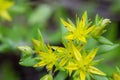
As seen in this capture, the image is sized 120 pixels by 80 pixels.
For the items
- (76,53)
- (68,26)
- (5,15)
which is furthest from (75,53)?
(5,15)

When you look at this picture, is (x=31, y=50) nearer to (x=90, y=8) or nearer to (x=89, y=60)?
(x=89, y=60)

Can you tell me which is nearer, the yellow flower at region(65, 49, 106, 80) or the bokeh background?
the yellow flower at region(65, 49, 106, 80)

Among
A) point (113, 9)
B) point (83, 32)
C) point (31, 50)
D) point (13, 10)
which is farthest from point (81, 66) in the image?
point (113, 9)

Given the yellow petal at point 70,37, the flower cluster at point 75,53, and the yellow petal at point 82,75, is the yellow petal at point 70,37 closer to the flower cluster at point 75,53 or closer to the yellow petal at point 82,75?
the flower cluster at point 75,53

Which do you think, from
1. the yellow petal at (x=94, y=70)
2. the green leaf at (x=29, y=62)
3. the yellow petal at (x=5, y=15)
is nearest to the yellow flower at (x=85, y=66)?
the yellow petal at (x=94, y=70)

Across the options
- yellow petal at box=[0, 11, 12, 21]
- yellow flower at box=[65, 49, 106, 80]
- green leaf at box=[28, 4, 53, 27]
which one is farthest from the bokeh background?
yellow flower at box=[65, 49, 106, 80]

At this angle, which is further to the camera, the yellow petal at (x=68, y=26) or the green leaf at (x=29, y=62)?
the green leaf at (x=29, y=62)

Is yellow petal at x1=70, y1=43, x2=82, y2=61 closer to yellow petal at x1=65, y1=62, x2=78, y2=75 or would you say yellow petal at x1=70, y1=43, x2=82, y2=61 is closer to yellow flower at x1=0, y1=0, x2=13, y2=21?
yellow petal at x1=65, y1=62, x2=78, y2=75
